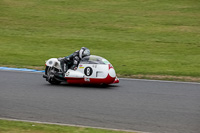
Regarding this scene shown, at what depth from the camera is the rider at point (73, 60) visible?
13.7 m

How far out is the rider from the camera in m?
13.7

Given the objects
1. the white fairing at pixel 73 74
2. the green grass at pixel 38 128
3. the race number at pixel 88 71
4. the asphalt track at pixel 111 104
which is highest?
the race number at pixel 88 71

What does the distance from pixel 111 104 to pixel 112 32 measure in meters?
16.9

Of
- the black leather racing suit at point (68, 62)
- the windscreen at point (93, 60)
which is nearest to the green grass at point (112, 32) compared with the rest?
the windscreen at point (93, 60)

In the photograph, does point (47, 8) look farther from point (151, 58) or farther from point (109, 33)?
point (151, 58)

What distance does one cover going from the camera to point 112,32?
27.6 metres

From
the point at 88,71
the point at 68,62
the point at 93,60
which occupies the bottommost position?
the point at 88,71

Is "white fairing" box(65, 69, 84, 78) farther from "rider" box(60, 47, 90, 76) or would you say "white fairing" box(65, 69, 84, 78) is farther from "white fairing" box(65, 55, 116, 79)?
"rider" box(60, 47, 90, 76)

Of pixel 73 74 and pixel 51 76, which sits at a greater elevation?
pixel 73 74

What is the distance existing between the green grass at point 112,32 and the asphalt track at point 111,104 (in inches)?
139

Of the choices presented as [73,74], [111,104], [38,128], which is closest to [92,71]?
[73,74]

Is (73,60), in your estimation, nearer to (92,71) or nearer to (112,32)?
(92,71)

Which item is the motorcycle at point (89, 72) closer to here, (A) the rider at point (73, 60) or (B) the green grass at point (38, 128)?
(A) the rider at point (73, 60)

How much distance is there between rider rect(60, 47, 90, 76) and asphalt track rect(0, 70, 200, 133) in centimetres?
59
